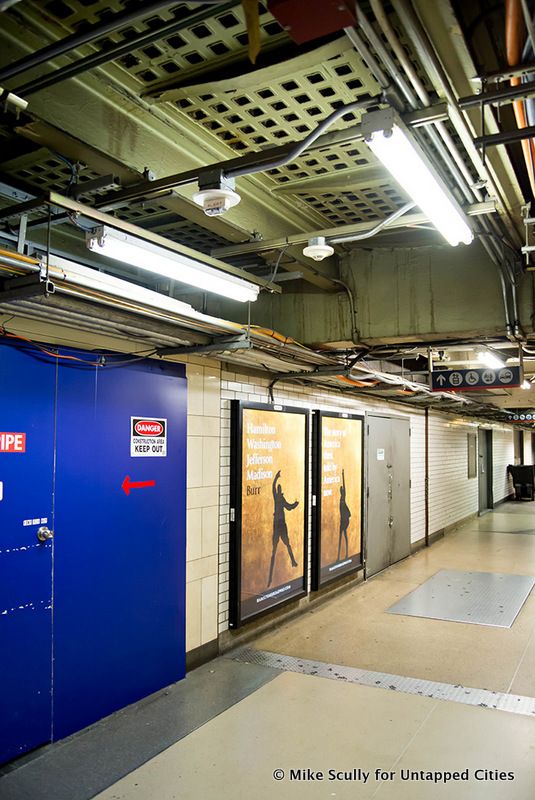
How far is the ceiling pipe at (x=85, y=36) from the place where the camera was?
4.74ft

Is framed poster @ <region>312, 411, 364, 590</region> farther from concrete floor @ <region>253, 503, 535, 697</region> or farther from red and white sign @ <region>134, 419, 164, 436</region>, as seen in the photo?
red and white sign @ <region>134, 419, 164, 436</region>

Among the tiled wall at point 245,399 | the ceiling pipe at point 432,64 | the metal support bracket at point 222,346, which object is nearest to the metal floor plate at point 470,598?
the tiled wall at point 245,399

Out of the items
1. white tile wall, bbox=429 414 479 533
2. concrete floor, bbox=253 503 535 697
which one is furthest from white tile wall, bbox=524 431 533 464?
concrete floor, bbox=253 503 535 697

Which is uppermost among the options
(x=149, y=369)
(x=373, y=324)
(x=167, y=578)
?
(x=373, y=324)

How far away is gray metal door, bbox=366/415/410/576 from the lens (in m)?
8.21

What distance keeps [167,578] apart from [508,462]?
18.5m

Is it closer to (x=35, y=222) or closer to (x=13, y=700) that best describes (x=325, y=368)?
(x=35, y=222)

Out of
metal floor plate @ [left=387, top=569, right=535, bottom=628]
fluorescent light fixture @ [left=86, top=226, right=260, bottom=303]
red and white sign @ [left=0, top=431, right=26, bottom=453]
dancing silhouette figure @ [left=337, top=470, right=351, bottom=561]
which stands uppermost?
fluorescent light fixture @ [left=86, top=226, right=260, bottom=303]

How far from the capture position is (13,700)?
3316mm

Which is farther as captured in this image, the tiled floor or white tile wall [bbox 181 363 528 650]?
white tile wall [bbox 181 363 528 650]

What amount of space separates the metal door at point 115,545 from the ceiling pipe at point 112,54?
77.8 inches

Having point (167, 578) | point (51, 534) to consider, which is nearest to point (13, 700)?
point (51, 534)

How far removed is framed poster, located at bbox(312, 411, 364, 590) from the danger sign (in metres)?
2.60

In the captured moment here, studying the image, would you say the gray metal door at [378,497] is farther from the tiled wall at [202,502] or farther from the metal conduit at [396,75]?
the metal conduit at [396,75]
